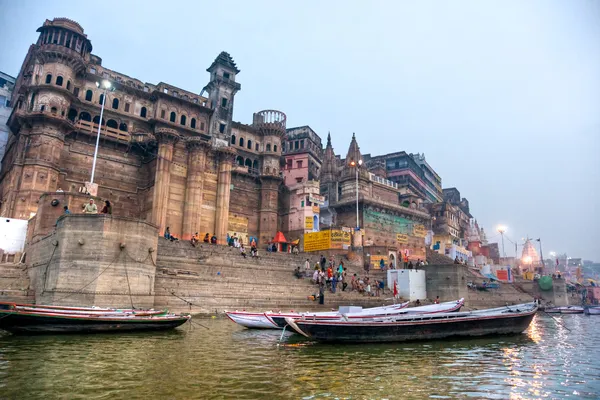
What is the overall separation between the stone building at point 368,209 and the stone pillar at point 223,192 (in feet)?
45.9

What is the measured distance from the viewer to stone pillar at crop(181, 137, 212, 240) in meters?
38.3

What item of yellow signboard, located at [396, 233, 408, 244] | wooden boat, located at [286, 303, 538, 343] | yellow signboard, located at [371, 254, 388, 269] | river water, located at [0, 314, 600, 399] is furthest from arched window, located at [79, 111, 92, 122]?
yellow signboard, located at [396, 233, 408, 244]

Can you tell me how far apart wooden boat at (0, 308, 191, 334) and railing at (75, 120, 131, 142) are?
87.0ft

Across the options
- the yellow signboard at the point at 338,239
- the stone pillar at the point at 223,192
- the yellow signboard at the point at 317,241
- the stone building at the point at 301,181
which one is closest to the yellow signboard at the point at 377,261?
the yellow signboard at the point at 338,239

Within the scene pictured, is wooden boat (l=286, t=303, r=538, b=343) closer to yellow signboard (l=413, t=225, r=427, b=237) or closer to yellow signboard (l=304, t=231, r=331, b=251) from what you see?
yellow signboard (l=304, t=231, r=331, b=251)

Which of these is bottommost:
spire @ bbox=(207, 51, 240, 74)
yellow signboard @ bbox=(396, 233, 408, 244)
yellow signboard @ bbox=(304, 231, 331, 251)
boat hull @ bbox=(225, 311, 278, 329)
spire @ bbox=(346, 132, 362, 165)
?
boat hull @ bbox=(225, 311, 278, 329)

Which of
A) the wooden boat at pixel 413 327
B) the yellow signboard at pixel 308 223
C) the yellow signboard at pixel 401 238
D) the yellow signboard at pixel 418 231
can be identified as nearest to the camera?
the wooden boat at pixel 413 327

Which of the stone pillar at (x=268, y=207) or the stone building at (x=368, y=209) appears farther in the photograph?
the stone building at (x=368, y=209)

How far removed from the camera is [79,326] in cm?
1487

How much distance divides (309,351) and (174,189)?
29517mm

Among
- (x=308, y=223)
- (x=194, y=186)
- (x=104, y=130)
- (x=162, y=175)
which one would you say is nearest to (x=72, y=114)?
(x=104, y=130)

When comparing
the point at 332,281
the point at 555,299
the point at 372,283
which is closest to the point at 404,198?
the point at 555,299

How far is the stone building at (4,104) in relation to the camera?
42.4 metres

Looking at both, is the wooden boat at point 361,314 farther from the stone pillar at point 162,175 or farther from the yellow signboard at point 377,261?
the stone pillar at point 162,175
